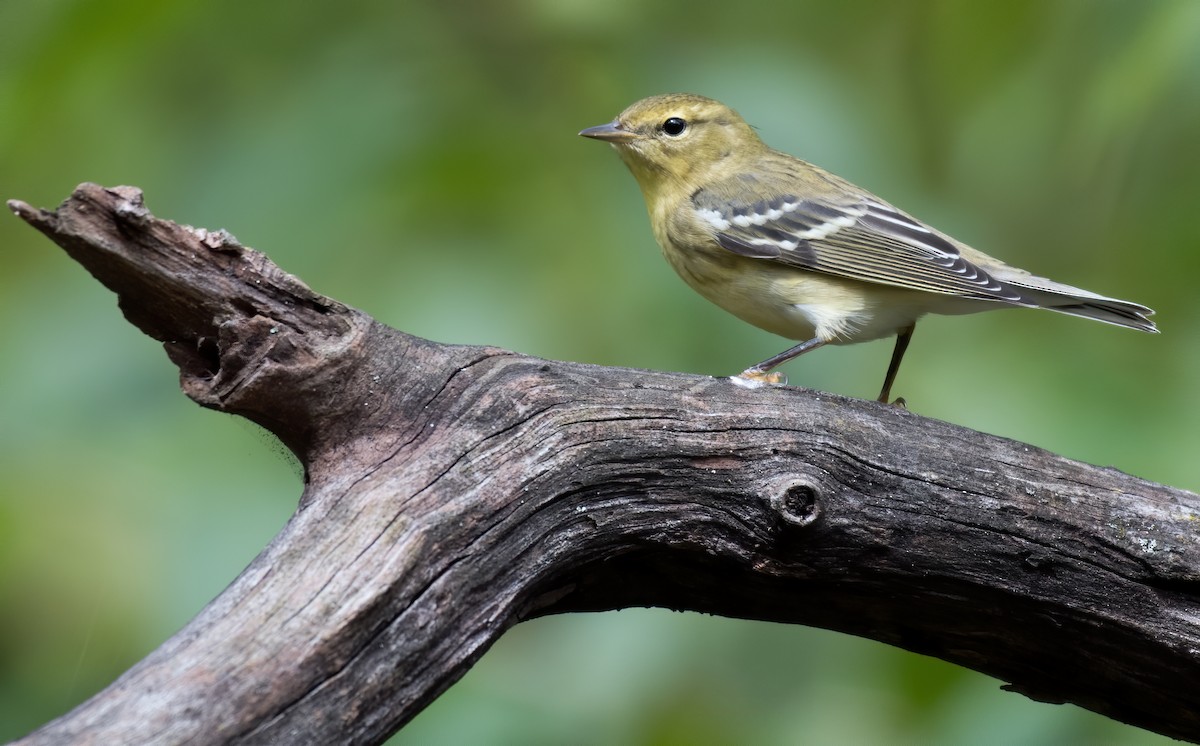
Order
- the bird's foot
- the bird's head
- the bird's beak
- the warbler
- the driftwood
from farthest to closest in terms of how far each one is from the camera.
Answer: the bird's head < the bird's beak < the warbler < the bird's foot < the driftwood

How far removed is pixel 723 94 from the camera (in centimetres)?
387

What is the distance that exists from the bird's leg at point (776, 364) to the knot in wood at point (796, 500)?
2.34ft

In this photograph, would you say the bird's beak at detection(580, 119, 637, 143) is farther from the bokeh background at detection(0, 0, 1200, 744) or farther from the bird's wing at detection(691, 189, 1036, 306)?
the bird's wing at detection(691, 189, 1036, 306)

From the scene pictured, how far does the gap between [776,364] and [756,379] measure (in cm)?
53

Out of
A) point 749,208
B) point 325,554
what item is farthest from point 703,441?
point 749,208

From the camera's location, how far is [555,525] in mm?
2270

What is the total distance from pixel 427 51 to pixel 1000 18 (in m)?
2.11

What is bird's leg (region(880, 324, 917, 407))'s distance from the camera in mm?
3559

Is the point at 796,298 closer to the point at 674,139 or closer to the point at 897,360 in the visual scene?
the point at 897,360

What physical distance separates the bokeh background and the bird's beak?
8 cm

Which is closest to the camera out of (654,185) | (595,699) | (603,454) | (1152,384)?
(603,454)

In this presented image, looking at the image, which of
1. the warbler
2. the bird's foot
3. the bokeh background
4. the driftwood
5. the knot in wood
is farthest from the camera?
the warbler

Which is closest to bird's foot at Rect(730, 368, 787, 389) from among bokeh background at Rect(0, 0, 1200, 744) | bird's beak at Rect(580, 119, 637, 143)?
bokeh background at Rect(0, 0, 1200, 744)

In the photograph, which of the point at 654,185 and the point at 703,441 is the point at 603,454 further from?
the point at 654,185
